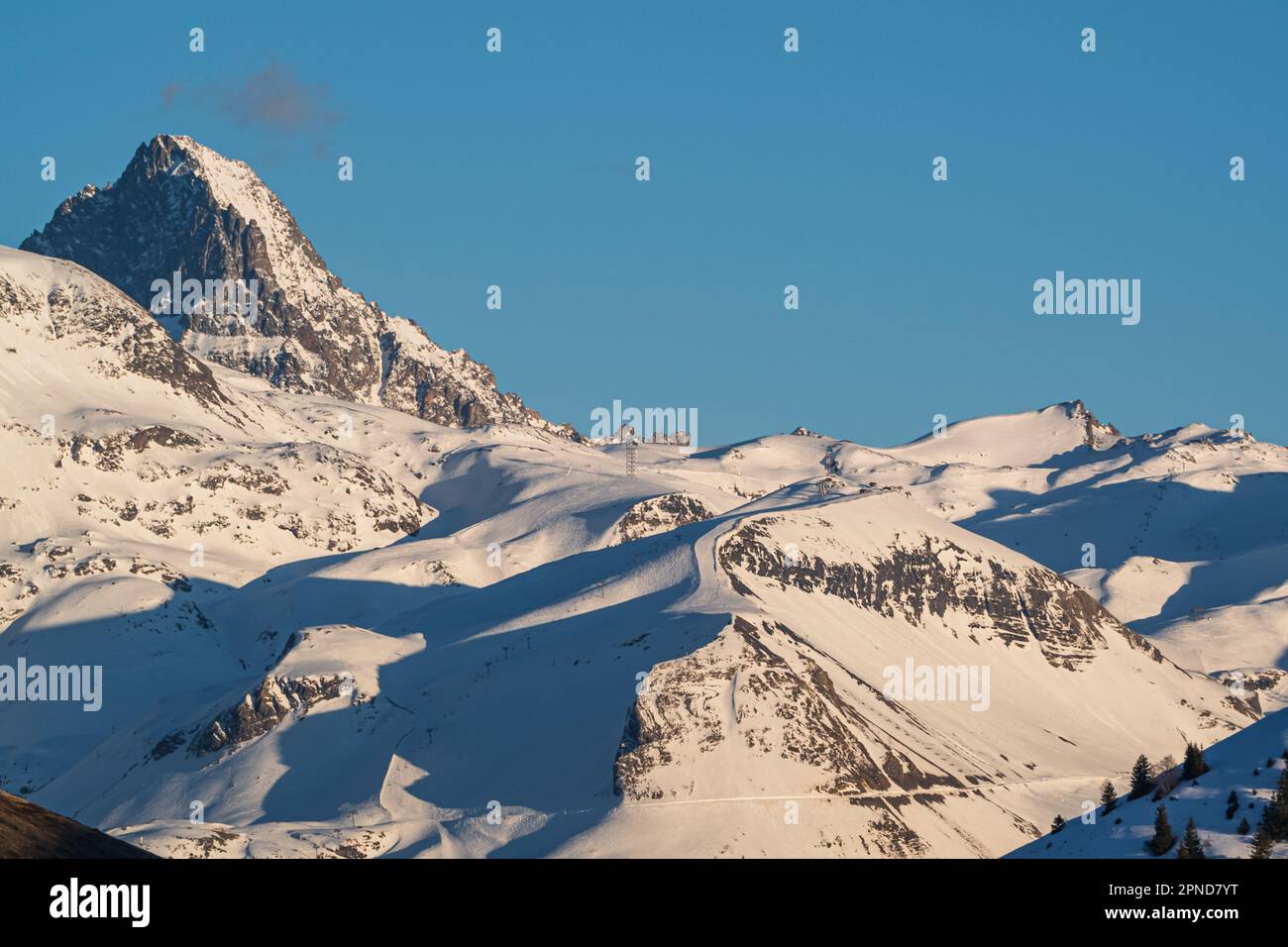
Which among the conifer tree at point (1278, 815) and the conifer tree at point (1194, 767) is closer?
the conifer tree at point (1278, 815)

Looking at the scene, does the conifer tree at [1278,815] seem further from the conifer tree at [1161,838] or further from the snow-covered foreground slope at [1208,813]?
the conifer tree at [1161,838]

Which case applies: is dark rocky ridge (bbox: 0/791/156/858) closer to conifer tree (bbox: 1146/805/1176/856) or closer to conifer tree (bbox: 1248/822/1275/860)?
conifer tree (bbox: 1248/822/1275/860)

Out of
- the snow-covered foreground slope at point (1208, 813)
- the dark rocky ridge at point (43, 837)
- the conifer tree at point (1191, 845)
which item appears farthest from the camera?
the snow-covered foreground slope at point (1208, 813)

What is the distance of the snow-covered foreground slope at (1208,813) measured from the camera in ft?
220

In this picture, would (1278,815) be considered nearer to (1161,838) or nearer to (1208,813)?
(1161,838)

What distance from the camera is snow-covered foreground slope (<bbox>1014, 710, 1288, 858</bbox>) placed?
6694 cm

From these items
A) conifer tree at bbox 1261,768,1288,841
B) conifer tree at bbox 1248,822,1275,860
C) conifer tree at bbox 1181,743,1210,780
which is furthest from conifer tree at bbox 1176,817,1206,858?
conifer tree at bbox 1181,743,1210,780

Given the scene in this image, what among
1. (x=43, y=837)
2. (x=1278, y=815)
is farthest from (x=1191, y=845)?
(x=43, y=837)

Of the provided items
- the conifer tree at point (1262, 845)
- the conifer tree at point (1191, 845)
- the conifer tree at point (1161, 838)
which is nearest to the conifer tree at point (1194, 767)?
the conifer tree at point (1161, 838)
